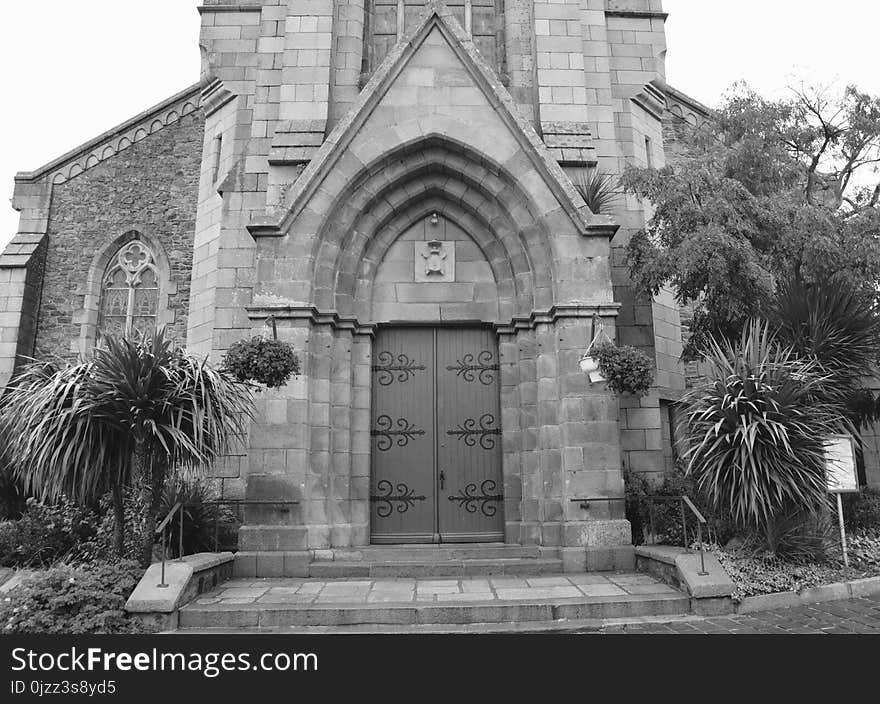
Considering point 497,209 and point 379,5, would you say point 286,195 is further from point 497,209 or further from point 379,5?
point 379,5

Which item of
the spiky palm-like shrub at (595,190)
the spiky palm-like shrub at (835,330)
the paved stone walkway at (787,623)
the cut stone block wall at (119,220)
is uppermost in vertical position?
the cut stone block wall at (119,220)

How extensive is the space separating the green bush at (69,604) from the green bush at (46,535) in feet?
7.44

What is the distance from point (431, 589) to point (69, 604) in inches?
152

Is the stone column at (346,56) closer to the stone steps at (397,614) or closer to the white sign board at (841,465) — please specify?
the stone steps at (397,614)

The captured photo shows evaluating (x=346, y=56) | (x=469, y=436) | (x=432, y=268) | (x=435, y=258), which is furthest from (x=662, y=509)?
(x=346, y=56)

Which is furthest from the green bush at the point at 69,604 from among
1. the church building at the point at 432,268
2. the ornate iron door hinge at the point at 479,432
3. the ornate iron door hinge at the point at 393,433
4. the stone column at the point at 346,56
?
the stone column at the point at 346,56

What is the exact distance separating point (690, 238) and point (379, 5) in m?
7.50

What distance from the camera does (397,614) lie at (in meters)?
7.25

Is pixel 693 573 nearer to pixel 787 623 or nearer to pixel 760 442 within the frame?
pixel 787 623

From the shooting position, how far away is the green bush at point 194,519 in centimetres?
959

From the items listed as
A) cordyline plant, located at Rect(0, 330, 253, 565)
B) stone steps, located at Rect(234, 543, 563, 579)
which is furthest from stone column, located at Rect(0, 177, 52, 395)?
stone steps, located at Rect(234, 543, 563, 579)

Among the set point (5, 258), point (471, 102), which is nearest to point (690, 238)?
point (471, 102)

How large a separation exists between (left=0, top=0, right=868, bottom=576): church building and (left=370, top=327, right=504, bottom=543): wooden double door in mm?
34

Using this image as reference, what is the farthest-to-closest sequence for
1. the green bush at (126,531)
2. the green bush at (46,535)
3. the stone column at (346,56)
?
the stone column at (346,56)
the green bush at (46,535)
the green bush at (126,531)
